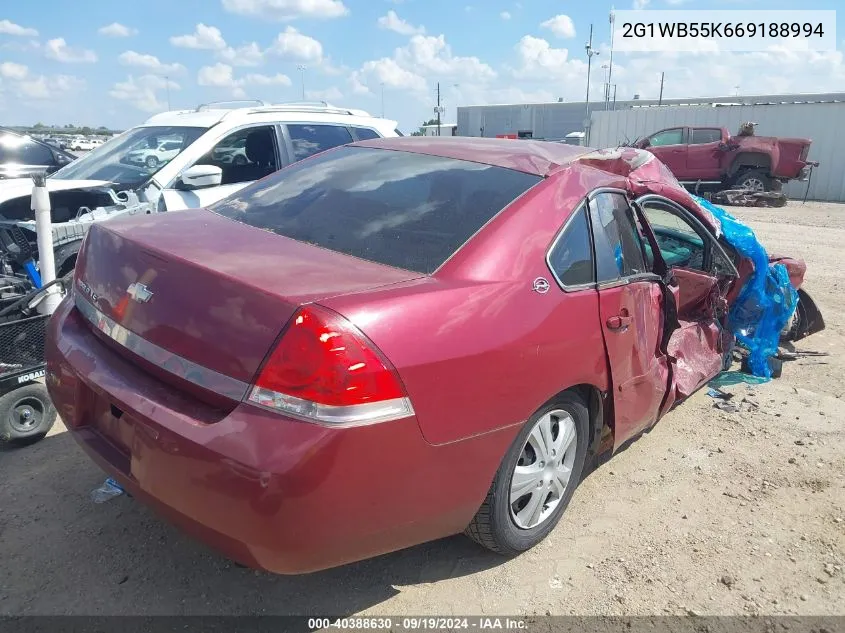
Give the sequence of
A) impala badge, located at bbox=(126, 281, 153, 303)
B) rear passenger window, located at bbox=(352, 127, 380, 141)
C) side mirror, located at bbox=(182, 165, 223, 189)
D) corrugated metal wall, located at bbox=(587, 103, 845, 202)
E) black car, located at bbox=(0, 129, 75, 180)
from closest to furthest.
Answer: impala badge, located at bbox=(126, 281, 153, 303) → side mirror, located at bbox=(182, 165, 223, 189) → rear passenger window, located at bbox=(352, 127, 380, 141) → black car, located at bbox=(0, 129, 75, 180) → corrugated metal wall, located at bbox=(587, 103, 845, 202)

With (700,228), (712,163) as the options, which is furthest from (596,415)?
(712,163)

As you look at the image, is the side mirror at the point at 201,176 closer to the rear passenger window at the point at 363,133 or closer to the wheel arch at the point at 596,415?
the rear passenger window at the point at 363,133

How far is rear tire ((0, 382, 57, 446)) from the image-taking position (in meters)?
3.46

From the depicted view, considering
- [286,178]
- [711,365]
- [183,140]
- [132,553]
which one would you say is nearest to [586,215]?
[286,178]

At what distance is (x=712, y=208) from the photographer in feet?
15.9

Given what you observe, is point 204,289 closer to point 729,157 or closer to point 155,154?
point 155,154

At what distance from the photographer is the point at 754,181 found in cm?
1662

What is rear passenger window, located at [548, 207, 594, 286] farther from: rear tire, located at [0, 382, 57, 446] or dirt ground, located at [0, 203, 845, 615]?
rear tire, located at [0, 382, 57, 446]

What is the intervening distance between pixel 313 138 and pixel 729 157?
14.0 meters

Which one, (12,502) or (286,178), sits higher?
(286,178)

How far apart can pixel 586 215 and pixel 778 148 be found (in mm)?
16042

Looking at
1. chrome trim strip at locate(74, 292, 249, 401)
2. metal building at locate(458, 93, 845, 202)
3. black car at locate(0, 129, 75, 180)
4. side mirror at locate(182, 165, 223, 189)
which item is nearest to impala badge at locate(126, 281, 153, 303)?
chrome trim strip at locate(74, 292, 249, 401)

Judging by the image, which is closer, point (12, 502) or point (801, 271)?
point (12, 502)

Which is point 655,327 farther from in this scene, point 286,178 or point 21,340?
point 21,340
